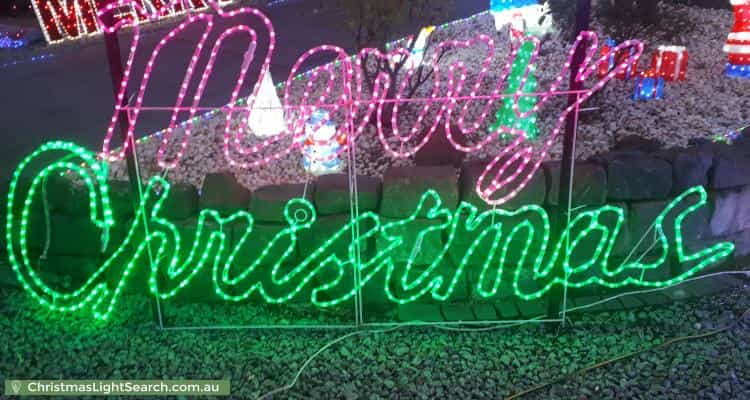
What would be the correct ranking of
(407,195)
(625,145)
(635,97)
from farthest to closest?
(635,97) < (625,145) < (407,195)

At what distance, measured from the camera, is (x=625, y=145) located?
5.50 metres

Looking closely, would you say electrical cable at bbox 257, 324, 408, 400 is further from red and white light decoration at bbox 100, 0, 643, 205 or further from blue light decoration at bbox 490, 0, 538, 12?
blue light decoration at bbox 490, 0, 538, 12

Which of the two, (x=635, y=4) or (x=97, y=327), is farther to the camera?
(x=635, y=4)

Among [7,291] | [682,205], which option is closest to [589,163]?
[682,205]

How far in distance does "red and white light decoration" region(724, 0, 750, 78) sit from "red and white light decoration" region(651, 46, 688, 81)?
74 centimetres

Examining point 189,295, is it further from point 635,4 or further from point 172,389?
point 635,4

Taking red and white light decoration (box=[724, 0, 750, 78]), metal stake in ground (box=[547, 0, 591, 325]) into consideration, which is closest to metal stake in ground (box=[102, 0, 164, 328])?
metal stake in ground (box=[547, 0, 591, 325])

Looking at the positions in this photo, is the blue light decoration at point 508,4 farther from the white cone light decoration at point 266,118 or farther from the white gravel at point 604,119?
the white cone light decoration at point 266,118

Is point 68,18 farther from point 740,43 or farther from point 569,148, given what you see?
point 569,148

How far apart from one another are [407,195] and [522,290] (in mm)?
1073

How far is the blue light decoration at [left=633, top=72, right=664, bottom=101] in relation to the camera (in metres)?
7.28

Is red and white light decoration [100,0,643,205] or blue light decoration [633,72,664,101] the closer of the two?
red and white light decoration [100,0,643,205]

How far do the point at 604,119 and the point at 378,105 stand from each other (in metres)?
3.59

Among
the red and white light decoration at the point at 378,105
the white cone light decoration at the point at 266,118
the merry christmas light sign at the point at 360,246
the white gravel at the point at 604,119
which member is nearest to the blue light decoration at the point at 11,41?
the red and white light decoration at the point at 378,105
